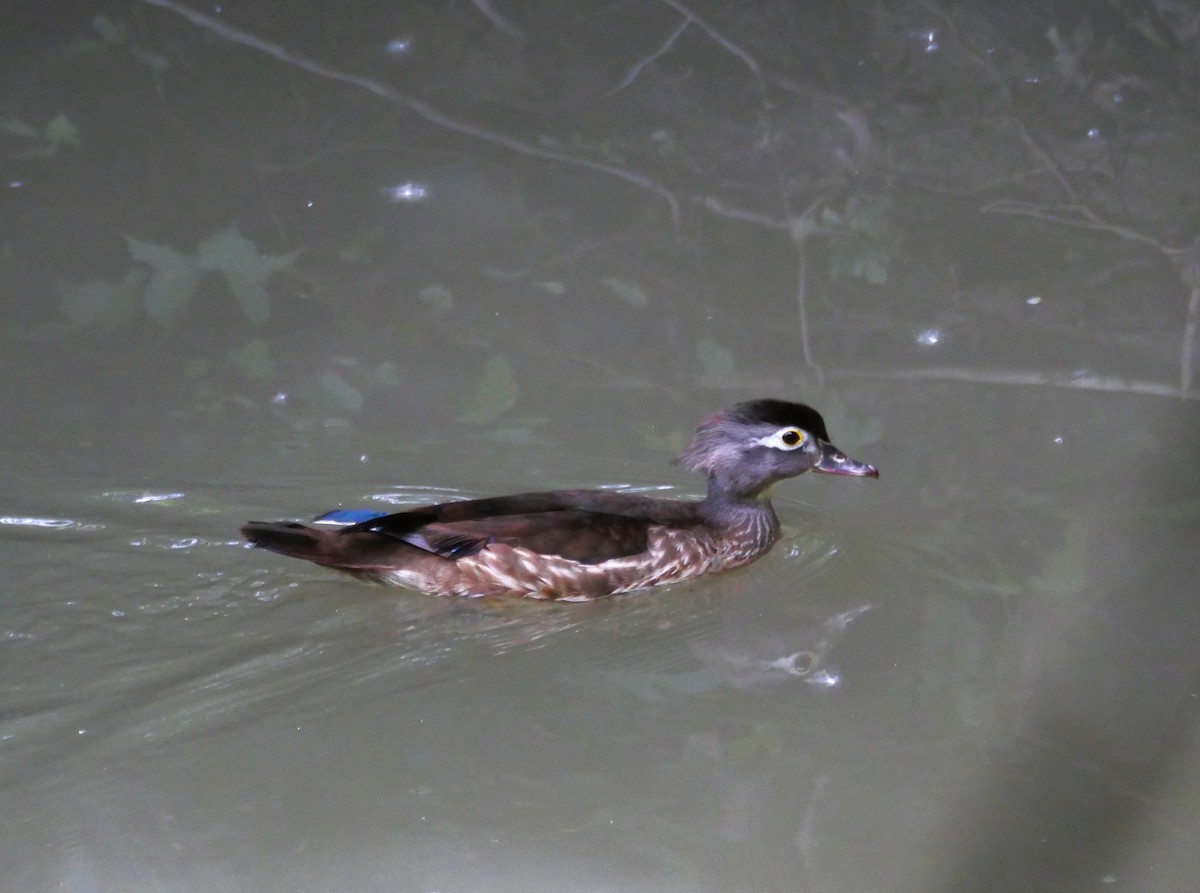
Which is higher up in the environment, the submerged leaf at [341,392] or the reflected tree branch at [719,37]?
the reflected tree branch at [719,37]

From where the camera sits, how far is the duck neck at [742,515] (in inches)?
183

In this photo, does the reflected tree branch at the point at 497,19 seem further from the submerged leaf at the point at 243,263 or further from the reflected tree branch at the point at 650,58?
the submerged leaf at the point at 243,263

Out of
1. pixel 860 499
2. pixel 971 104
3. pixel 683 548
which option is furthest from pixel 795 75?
pixel 683 548

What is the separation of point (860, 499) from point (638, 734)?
65.7 inches

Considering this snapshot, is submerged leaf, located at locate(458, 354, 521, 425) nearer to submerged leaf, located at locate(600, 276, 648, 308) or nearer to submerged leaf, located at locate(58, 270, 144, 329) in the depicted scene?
submerged leaf, located at locate(600, 276, 648, 308)

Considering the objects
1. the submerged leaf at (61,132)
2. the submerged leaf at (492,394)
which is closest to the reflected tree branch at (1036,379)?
the submerged leaf at (492,394)

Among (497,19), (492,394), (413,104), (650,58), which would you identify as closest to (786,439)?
(492,394)

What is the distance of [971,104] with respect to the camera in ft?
23.7

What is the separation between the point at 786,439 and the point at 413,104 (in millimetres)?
3208

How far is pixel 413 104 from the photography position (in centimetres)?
687

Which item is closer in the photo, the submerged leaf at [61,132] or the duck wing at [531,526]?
the duck wing at [531,526]

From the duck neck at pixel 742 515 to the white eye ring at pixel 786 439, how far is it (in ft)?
0.61

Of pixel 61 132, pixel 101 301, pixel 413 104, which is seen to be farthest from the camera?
pixel 413 104

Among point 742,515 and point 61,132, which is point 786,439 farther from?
point 61,132
